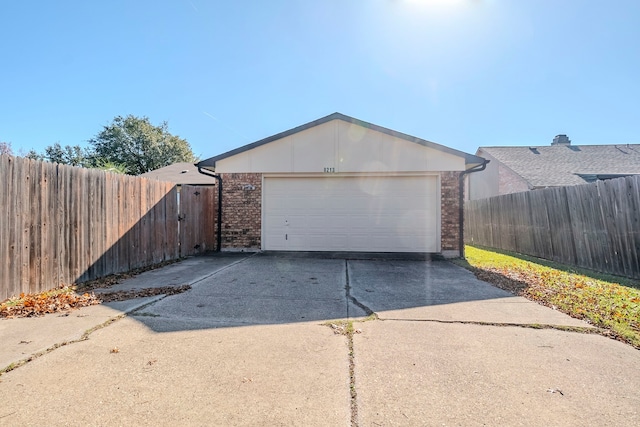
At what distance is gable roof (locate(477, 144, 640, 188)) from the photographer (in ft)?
53.8

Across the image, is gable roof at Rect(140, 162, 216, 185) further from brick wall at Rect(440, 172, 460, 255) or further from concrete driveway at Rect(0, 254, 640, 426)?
concrete driveway at Rect(0, 254, 640, 426)

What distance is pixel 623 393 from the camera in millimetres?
2234

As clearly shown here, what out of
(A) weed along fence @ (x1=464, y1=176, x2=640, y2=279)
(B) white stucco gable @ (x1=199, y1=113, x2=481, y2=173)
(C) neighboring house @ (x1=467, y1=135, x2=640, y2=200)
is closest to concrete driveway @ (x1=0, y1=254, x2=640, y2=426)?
(A) weed along fence @ (x1=464, y1=176, x2=640, y2=279)

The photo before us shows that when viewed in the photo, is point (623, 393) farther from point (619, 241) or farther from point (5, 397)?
point (619, 241)

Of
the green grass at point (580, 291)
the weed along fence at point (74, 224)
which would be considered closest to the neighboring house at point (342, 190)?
the green grass at point (580, 291)

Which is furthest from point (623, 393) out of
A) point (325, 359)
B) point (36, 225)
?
point (36, 225)

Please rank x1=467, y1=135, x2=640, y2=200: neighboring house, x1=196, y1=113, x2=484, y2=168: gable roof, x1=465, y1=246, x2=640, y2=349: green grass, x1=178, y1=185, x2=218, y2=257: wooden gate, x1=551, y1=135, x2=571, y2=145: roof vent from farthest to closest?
x1=551, y1=135, x2=571, y2=145: roof vent
x1=467, y1=135, x2=640, y2=200: neighboring house
x1=196, y1=113, x2=484, y2=168: gable roof
x1=178, y1=185, x2=218, y2=257: wooden gate
x1=465, y1=246, x2=640, y2=349: green grass

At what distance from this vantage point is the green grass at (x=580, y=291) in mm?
3693

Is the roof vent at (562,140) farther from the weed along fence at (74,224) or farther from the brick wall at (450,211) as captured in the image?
the weed along fence at (74,224)

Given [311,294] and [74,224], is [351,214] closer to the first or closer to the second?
[311,294]

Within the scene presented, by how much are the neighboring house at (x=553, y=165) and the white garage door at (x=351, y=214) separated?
32.6ft

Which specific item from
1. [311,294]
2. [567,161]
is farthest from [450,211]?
[567,161]

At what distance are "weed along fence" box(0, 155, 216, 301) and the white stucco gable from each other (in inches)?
110

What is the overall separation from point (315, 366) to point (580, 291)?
4989 millimetres
